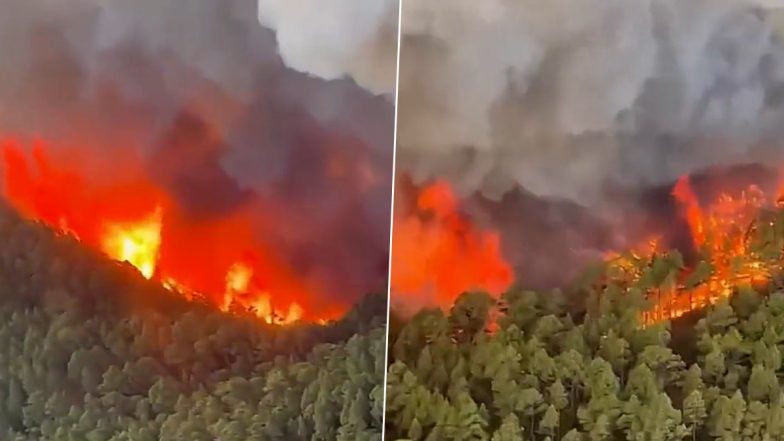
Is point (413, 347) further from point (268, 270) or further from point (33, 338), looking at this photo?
point (33, 338)

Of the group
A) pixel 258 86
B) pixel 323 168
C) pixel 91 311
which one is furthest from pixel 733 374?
pixel 91 311

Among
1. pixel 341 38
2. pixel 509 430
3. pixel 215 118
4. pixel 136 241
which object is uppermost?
pixel 341 38

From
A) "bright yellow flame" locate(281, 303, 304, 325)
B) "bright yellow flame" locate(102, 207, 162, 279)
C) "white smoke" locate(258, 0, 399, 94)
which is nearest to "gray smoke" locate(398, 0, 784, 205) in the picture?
"white smoke" locate(258, 0, 399, 94)

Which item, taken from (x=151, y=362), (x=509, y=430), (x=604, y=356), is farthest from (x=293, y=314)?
(x=604, y=356)

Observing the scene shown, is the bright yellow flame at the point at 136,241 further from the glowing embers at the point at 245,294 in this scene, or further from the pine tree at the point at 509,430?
the pine tree at the point at 509,430

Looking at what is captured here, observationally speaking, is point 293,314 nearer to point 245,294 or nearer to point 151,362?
point 245,294

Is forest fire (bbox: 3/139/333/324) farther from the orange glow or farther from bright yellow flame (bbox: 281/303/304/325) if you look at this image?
the orange glow
